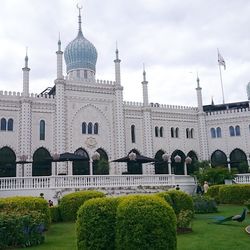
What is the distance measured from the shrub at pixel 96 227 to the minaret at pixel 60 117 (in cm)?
2606

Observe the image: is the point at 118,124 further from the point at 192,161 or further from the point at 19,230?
the point at 19,230

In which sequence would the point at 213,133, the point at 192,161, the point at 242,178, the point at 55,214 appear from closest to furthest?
the point at 55,214, the point at 242,178, the point at 192,161, the point at 213,133

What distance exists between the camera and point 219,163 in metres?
44.8

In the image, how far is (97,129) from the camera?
39.1m

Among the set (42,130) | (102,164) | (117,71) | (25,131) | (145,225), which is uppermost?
(117,71)

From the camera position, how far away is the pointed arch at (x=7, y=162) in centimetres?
3422

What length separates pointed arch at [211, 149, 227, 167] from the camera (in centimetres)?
4462

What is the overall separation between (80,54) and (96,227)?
116ft

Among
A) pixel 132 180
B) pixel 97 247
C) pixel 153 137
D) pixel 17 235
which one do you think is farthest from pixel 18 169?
pixel 97 247

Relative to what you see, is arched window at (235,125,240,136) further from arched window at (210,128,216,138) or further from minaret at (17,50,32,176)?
minaret at (17,50,32,176)

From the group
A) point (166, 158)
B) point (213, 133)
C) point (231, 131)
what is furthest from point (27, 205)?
point (231, 131)

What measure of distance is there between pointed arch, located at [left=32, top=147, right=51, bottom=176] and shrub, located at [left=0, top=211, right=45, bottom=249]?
77.8 ft

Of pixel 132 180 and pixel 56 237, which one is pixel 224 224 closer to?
pixel 56 237

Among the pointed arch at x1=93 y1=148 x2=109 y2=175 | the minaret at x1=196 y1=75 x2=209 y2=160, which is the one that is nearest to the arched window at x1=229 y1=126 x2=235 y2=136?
the minaret at x1=196 y1=75 x2=209 y2=160
